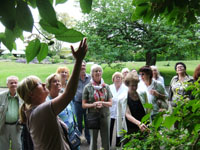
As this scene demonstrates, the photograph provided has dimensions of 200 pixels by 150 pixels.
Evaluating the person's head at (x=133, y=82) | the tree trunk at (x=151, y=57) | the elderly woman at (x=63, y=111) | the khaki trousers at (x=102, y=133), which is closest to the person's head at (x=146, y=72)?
the person's head at (x=133, y=82)

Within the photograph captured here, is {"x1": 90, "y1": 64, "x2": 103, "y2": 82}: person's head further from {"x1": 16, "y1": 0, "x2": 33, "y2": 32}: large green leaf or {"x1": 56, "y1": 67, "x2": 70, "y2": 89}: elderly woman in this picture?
{"x1": 16, "y1": 0, "x2": 33, "y2": 32}: large green leaf

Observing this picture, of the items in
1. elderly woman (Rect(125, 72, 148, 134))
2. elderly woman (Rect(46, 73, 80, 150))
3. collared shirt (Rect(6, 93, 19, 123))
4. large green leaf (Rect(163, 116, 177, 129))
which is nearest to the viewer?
large green leaf (Rect(163, 116, 177, 129))

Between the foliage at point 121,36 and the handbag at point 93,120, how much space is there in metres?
8.08

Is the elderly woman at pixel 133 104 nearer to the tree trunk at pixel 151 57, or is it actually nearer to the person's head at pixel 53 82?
the person's head at pixel 53 82

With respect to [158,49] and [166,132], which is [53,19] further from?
[158,49]

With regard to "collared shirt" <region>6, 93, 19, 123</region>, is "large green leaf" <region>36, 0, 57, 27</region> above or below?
above

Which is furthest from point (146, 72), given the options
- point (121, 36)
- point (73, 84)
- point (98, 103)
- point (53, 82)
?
point (121, 36)

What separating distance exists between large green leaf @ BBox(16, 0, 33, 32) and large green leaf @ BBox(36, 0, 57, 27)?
38 millimetres

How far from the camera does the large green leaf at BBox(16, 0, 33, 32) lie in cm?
70

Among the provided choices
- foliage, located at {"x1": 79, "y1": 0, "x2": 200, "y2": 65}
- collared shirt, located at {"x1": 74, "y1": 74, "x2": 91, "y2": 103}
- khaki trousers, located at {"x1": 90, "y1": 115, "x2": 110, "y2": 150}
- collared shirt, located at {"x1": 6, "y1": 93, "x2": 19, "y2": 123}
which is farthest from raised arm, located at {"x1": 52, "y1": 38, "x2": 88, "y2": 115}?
foliage, located at {"x1": 79, "y1": 0, "x2": 200, "y2": 65}

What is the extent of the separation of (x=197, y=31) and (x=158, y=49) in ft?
7.63

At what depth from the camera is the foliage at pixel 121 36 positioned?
12.0 metres

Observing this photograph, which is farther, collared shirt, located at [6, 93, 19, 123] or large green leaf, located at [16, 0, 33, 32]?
collared shirt, located at [6, 93, 19, 123]

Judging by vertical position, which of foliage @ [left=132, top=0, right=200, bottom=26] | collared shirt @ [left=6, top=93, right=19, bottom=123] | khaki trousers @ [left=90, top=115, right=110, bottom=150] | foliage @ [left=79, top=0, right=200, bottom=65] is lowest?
khaki trousers @ [left=90, top=115, right=110, bottom=150]
